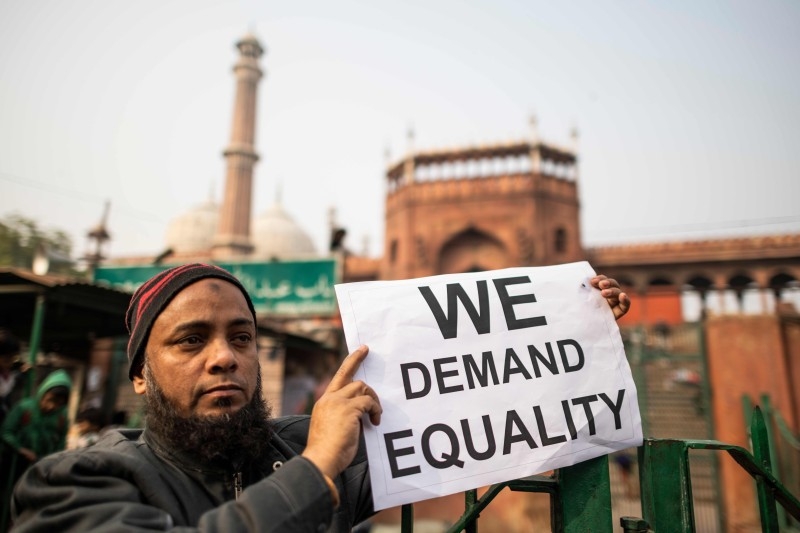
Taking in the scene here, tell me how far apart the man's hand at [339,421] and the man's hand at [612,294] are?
0.78 metres

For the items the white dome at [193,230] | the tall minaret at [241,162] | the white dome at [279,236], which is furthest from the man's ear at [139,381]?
the white dome at [193,230]

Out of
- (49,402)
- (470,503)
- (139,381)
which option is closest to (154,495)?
(139,381)

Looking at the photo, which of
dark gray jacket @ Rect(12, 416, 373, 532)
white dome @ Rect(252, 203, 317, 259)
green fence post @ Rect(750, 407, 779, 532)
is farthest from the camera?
white dome @ Rect(252, 203, 317, 259)

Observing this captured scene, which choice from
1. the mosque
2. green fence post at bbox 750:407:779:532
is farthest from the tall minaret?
green fence post at bbox 750:407:779:532

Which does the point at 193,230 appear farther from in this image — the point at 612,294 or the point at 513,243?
the point at 612,294

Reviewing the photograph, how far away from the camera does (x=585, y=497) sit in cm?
136

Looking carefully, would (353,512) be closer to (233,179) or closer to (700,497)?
(700,497)

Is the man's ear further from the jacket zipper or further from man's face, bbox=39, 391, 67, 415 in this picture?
man's face, bbox=39, 391, 67, 415

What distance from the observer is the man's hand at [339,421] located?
1.02 meters

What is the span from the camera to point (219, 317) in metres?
1.18

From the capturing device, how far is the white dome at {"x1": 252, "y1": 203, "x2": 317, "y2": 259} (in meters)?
31.7

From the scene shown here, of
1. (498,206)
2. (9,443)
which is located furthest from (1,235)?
(9,443)

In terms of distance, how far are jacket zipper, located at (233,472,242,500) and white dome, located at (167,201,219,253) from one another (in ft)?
108

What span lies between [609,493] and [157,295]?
4.08 ft
